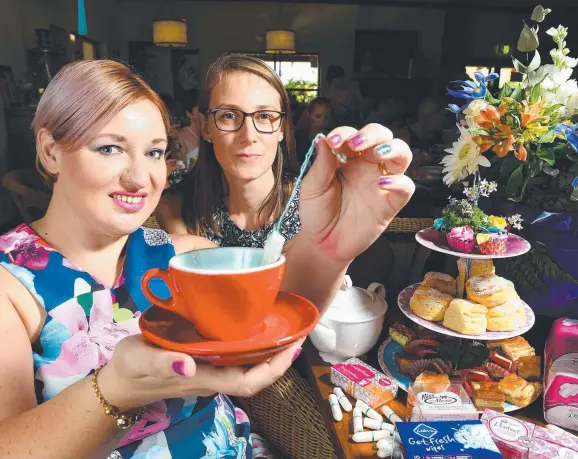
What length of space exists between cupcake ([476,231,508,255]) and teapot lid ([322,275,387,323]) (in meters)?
0.29

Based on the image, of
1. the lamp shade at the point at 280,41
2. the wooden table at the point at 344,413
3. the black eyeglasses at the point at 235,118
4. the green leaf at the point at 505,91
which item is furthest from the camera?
the lamp shade at the point at 280,41

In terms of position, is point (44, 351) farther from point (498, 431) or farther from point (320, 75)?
point (320, 75)

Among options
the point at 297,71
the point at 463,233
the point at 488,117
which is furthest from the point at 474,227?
the point at 297,71

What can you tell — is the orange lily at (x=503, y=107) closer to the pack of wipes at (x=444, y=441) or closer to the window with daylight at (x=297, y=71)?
the pack of wipes at (x=444, y=441)

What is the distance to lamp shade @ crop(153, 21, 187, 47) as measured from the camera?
5.70 ft

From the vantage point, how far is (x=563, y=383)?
0.94m

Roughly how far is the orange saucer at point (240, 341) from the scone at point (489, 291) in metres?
0.56

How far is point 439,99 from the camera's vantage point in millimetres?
1812

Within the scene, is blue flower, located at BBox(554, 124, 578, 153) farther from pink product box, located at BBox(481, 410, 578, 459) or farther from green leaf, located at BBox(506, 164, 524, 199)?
pink product box, located at BBox(481, 410, 578, 459)

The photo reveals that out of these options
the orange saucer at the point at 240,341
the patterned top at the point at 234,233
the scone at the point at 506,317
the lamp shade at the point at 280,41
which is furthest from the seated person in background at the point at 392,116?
the orange saucer at the point at 240,341

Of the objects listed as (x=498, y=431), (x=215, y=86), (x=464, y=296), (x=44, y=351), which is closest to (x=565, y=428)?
(x=498, y=431)

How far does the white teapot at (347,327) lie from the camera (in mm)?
1139

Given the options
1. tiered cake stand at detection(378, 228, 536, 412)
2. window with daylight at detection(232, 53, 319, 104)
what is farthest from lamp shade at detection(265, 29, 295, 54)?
tiered cake stand at detection(378, 228, 536, 412)

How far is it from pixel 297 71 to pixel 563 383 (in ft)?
4.26
